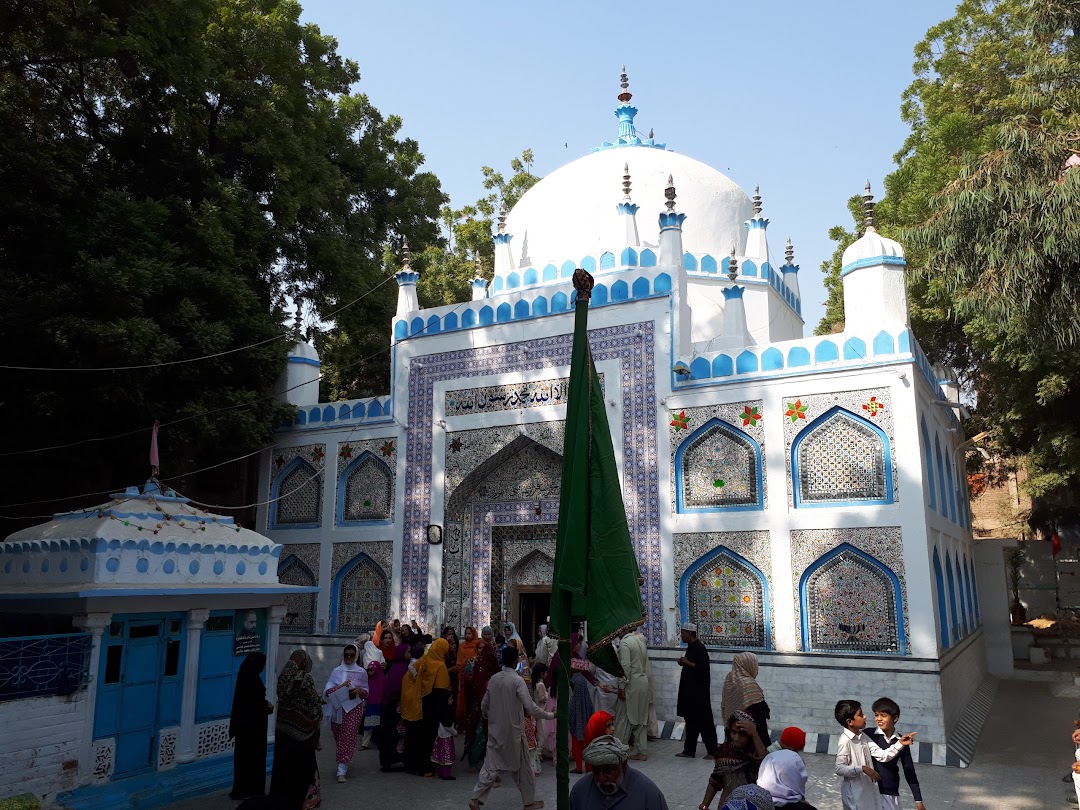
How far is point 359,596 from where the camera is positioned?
12.2m

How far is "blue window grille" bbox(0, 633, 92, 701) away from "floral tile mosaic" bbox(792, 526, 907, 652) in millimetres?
6992

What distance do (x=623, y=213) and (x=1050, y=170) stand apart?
5.96 m

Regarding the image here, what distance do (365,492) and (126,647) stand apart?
5.96m

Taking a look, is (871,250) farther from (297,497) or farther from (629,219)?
(297,497)

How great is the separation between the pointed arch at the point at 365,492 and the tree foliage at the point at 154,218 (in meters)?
1.53

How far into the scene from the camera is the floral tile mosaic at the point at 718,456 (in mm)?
9852

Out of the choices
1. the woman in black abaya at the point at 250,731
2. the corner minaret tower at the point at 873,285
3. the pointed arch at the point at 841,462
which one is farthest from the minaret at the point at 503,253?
the woman in black abaya at the point at 250,731

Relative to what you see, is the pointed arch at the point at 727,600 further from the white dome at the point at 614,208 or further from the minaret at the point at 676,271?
the white dome at the point at 614,208

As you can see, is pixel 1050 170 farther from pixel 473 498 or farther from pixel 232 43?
pixel 232 43

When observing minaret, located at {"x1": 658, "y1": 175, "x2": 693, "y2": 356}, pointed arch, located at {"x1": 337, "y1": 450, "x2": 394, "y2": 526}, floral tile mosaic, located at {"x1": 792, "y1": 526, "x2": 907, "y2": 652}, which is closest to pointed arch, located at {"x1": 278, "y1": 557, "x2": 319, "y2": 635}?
pointed arch, located at {"x1": 337, "y1": 450, "x2": 394, "y2": 526}

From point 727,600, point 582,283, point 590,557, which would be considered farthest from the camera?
point 727,600

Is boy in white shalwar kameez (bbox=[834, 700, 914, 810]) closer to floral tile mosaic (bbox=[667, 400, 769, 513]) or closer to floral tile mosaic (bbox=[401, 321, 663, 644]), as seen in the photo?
floral tile mosaic (bbox=[667, 400, 769, 513])

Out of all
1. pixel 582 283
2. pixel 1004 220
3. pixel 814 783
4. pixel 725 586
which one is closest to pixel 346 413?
pixel 725 586

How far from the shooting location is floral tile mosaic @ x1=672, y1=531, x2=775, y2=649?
31.3 ft
